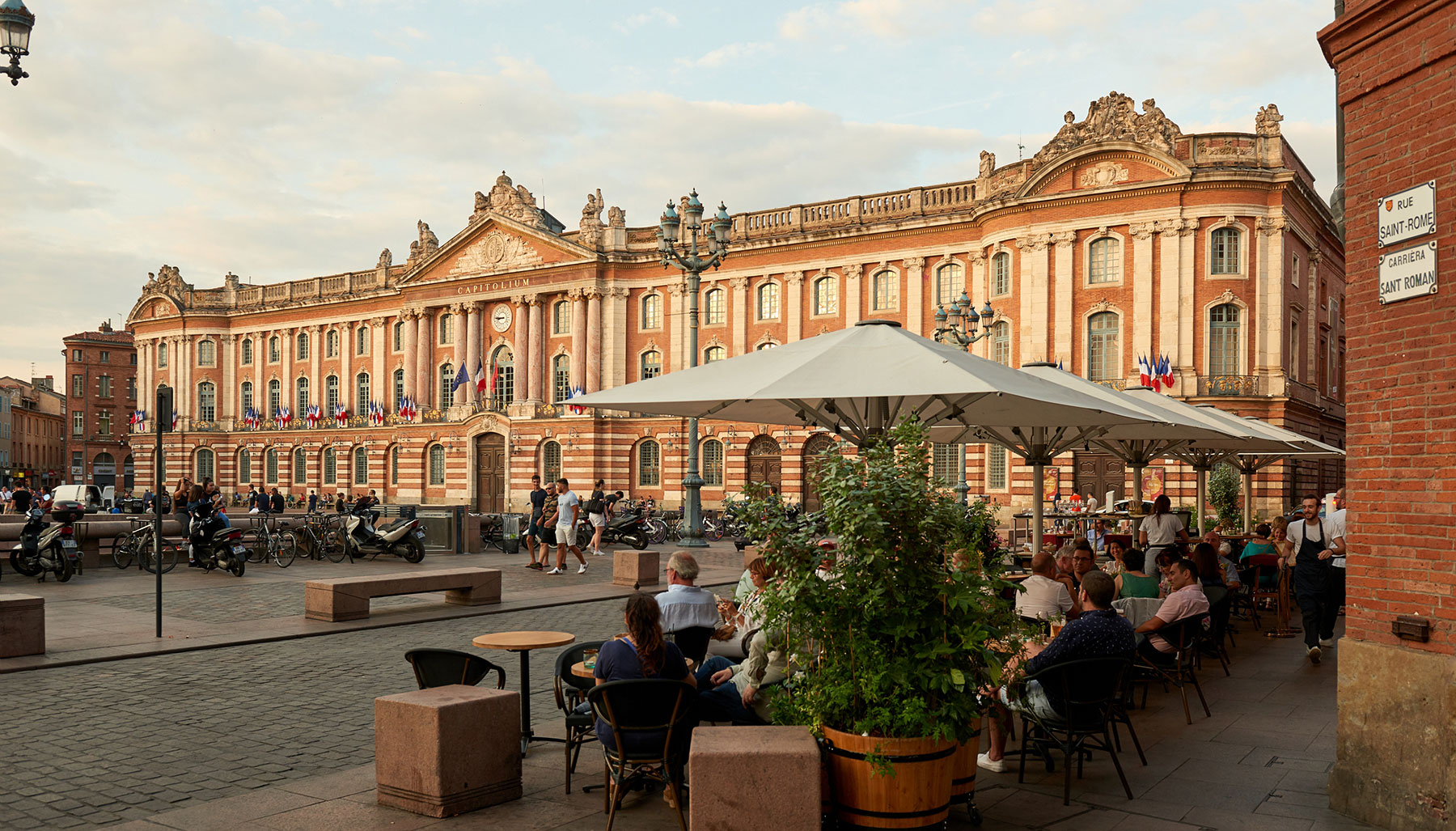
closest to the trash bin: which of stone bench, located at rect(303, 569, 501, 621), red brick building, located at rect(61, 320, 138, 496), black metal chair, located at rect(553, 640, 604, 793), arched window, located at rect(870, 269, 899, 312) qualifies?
stone bench, located at rect(303, 569, 501, 621)

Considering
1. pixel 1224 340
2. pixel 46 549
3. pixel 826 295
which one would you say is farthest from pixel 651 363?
pixel 46 549

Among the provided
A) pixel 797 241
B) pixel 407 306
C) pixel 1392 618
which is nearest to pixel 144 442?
pixel 407 306

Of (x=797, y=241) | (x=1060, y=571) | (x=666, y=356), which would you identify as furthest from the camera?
(x=666, y=356)

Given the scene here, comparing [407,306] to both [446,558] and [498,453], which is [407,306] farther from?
[446,558]

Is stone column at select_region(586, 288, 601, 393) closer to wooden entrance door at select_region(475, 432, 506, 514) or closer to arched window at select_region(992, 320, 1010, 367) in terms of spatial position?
wooden entrance door at select_region(475, 432, 506, 514)

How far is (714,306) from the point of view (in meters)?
46.9

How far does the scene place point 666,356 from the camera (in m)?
47.5

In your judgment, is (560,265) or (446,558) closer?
(446,558)

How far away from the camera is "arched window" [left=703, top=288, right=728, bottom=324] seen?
153 feet

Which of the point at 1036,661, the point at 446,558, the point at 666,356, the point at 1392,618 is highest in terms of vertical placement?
the point at 666,356

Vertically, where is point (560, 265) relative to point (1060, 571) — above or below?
above

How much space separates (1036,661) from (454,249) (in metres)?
49.8

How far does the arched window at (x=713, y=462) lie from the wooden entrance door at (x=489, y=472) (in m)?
10.4

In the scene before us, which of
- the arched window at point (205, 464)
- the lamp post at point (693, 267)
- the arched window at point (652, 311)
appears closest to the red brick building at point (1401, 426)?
the lamp post at point (693, 267)
